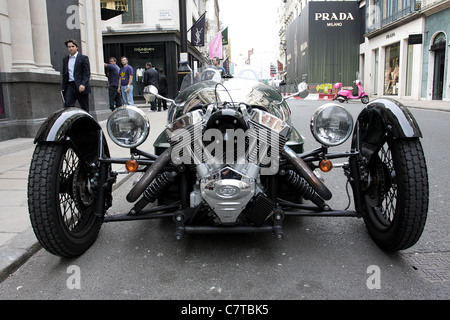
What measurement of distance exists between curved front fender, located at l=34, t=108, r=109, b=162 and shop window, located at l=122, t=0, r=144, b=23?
22.0 metres

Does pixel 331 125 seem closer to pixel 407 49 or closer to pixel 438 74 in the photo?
pixel 438 74

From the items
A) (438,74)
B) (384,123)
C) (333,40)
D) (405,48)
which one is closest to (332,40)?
(333,40)

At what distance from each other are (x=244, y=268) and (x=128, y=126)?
4.18 ft

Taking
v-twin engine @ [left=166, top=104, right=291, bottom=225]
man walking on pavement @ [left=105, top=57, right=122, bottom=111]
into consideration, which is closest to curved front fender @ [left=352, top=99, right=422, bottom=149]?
v-twin engine @ [left=166, top=104, right=291, bottom=225]

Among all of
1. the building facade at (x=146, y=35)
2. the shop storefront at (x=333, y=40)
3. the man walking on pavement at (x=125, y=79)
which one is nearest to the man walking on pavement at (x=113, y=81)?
the man walking on pavement at (x=125, y=79)

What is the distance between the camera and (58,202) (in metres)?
2.48

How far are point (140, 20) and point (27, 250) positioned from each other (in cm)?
2271

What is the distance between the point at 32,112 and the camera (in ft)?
25.5

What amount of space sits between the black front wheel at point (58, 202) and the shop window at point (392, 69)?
2815 centimetres

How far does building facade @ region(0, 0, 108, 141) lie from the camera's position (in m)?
7.53

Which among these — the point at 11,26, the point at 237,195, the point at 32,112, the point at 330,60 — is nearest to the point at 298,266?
the point at 237,195

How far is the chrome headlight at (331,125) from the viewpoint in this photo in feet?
8.81

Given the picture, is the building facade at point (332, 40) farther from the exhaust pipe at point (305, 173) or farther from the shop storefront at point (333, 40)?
the exhaust pipe at point (305, 173)

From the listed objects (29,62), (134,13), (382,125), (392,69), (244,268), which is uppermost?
(134,13)
